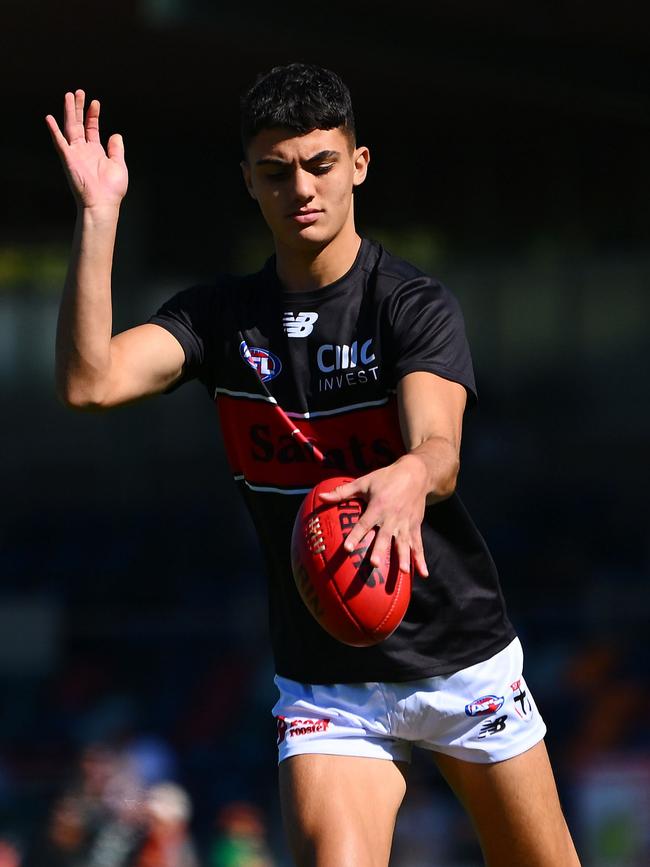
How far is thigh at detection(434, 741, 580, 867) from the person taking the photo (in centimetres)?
365

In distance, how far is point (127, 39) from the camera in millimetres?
14742

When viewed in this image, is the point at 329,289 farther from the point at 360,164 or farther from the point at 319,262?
the point at 360,164

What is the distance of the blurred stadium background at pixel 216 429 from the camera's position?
9.19 m

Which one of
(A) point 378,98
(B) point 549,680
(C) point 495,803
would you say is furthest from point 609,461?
(C) point 495,803

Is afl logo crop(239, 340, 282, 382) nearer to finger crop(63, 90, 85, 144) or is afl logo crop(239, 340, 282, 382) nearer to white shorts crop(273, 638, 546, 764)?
finger crop(63, 90, 85, 144)

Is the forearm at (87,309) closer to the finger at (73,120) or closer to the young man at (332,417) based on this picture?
the young man at (332,417)

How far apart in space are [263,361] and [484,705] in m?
1.09

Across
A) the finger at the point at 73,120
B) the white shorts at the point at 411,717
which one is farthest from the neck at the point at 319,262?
the white shorts at the point at 411,717

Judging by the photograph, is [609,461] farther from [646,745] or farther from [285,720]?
[285,720]

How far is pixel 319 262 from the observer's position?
143 inches

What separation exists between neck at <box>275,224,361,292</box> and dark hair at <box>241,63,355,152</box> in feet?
0.89

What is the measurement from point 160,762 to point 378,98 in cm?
992

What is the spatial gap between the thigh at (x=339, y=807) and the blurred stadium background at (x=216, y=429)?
4885 mm

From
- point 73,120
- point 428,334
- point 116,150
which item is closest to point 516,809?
point 428,334
